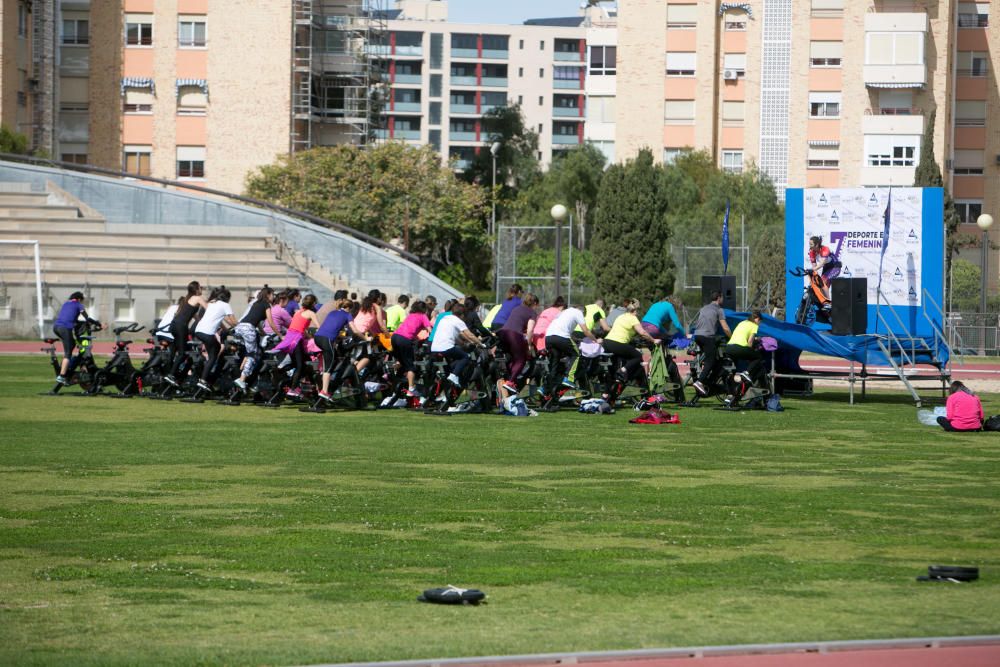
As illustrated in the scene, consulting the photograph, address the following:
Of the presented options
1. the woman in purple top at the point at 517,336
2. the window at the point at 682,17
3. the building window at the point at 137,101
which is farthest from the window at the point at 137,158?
the woman in purple top at the point at 517,336

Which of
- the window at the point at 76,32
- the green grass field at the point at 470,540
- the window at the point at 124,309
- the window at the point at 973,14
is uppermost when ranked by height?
the window at the point at 973,14

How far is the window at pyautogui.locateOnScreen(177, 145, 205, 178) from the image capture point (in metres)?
72.9

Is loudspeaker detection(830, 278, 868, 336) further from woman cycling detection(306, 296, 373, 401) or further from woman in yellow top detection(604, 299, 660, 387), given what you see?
woman cycling detection(306, 296, 373, 401)

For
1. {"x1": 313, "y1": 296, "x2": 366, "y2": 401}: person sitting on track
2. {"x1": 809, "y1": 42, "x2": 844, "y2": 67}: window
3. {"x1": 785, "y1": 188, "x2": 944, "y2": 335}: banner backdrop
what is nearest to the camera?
{"x1": 313, "y1": 296, "x2": 366, "y2": 401}: person sitting on track

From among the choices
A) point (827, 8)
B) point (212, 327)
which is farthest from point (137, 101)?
point (212, 327)

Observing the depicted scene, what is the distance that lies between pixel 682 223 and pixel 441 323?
4197 centimetres

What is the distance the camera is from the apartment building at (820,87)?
76875 millimetres

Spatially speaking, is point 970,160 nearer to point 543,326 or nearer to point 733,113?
point 733,113

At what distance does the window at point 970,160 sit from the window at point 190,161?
40.8 meters

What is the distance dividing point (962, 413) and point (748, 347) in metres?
4.75

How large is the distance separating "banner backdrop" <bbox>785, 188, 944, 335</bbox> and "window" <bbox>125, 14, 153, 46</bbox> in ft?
165

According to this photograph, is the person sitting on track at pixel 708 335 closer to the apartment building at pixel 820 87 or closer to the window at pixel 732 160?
the apartment building at pixel 820 87

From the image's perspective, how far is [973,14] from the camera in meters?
84.6

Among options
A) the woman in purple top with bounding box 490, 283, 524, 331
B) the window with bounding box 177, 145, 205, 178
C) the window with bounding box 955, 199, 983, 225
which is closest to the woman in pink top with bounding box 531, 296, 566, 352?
the woman in purple top with bounding box 490, 283, 524, 331
